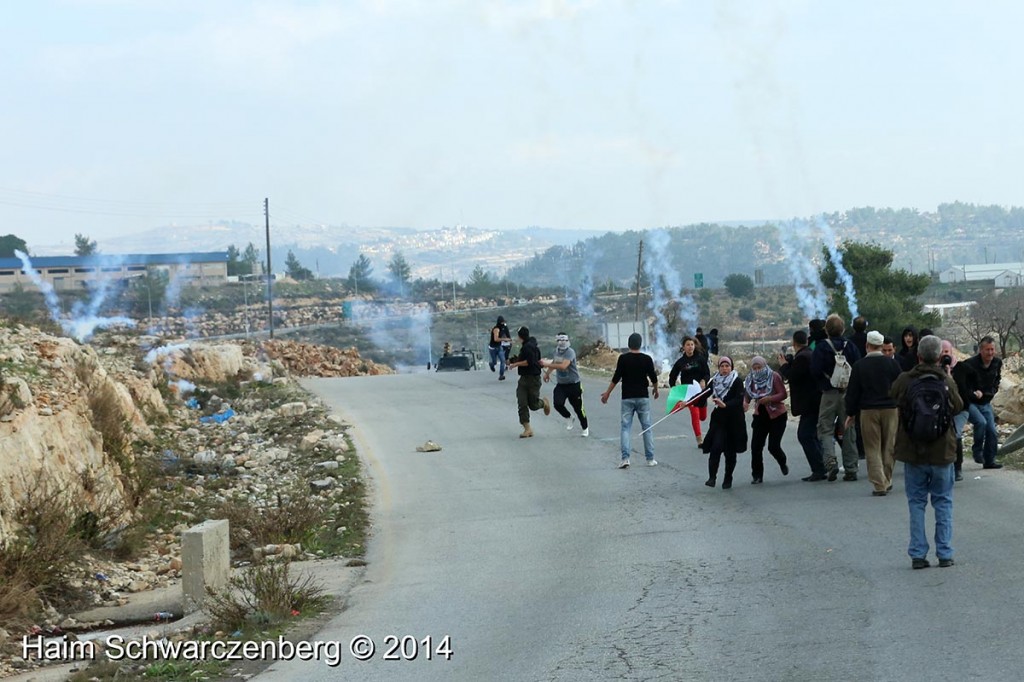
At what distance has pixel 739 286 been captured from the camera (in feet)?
401

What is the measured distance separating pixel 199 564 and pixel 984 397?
9445 millimetres

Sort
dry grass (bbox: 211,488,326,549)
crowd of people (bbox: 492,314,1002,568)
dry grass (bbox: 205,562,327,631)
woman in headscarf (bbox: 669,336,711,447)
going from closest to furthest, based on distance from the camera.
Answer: dry grass (bbox: 205,562,327,631), crowd of people (bbox: 492,314,1002,568), dry grass (bbox: 211,488,326,549), woman in headscarf (bbox: 669,336,711,447)

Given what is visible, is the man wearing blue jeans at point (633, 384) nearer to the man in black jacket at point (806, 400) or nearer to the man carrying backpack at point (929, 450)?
the man in black jacket at point (806, 400)

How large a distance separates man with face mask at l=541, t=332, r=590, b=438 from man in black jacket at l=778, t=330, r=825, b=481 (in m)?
5.55

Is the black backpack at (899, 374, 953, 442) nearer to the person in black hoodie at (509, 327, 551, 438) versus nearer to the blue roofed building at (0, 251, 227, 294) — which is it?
the person in black hoodie at (509, 327, 551, 438)

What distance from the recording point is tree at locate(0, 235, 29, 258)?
122 m

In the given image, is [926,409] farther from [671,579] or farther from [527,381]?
[527,381]

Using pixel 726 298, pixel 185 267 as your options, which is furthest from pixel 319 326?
pixel 726 298

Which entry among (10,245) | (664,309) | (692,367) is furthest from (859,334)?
(10,245)

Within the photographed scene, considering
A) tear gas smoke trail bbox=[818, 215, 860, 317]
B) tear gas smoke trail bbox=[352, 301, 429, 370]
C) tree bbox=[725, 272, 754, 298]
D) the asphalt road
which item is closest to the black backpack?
the asphalt road

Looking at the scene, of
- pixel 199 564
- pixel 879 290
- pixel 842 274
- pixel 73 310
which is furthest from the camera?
pixel 73 310

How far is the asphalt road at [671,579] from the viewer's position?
24.7 feet

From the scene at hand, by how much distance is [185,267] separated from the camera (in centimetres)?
11488

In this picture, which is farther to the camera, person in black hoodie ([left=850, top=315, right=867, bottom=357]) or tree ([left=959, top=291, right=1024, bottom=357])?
tree ([left=959, top=291, right=1024, bottom=357])
